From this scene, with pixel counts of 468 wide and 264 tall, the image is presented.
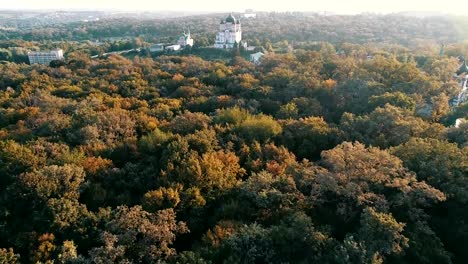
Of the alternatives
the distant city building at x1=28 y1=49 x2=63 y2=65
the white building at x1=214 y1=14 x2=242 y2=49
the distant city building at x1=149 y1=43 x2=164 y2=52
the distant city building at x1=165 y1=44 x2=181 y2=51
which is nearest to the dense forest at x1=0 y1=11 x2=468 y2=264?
the white building at x1=214 y1=14 x2=242 y2=49

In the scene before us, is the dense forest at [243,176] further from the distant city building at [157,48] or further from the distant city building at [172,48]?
the distant city building at [157,48]

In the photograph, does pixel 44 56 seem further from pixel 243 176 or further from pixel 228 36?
pixel 243 176

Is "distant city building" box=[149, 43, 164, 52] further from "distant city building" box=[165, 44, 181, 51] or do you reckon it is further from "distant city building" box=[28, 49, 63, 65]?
"distant city building" box=[28, 49, 63, 65]

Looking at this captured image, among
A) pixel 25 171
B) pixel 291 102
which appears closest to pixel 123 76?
pixel 291 102

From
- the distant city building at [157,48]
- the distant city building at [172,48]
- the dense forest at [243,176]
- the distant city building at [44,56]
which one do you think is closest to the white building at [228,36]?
the distant city building at [172,48]

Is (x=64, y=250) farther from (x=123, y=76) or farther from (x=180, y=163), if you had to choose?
(x=123, y=76)

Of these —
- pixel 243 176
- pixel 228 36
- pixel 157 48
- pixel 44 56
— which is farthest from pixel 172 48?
pixel 243 176
